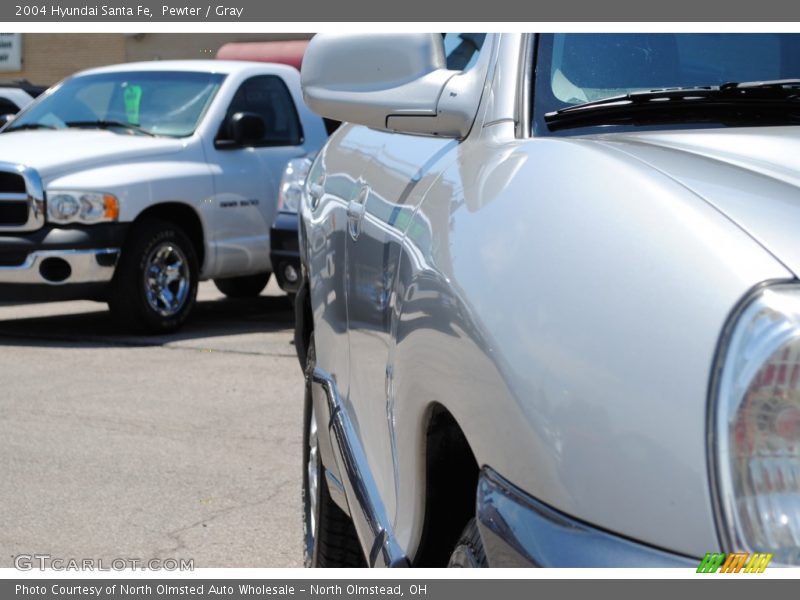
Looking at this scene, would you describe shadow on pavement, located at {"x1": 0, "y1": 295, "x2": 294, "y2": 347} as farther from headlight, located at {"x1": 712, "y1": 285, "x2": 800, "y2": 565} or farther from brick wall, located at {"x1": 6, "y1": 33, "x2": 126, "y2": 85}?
brick wall, located at {"x1": 6, "y1": 33, "x2": 126, "y2": 85}

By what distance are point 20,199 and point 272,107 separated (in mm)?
2341

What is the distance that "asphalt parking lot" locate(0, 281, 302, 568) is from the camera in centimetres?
410

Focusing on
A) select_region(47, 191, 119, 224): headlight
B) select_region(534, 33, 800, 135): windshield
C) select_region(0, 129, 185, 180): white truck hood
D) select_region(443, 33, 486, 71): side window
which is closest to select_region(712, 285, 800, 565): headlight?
select_region(534, 33, 800, 135): windshield

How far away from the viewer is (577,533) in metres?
1.42

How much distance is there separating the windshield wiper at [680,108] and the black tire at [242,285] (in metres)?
8.86

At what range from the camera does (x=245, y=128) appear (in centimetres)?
920

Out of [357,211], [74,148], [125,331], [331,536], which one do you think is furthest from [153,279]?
[357,211]

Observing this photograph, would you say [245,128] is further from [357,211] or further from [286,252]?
[357,211]

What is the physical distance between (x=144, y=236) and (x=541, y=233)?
725 cm

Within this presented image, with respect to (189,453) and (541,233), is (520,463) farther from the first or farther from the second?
(189,453)

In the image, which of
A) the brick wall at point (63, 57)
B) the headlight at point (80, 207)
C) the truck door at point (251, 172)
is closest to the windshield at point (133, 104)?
the truck door at point (251, 172)

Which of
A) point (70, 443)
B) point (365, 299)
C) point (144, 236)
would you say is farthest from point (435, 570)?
point (144, 236)
